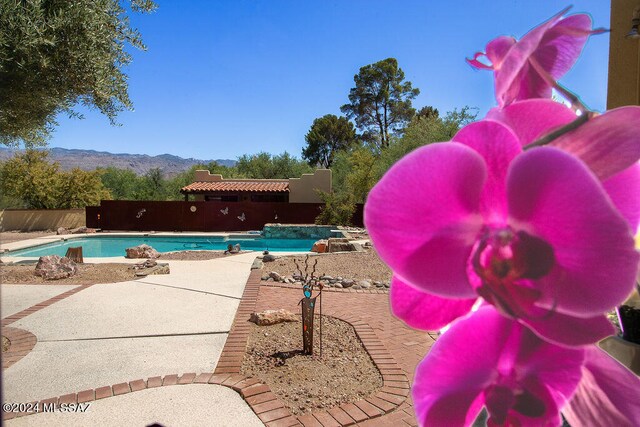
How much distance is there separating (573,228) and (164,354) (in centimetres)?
431

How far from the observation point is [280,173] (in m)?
37.0

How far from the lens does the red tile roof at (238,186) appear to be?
24156 millimetres

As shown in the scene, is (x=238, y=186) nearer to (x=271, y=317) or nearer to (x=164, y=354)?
(x=271, y=317)

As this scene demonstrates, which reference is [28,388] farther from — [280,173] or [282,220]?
[280,173]

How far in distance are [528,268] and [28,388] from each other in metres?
4.12

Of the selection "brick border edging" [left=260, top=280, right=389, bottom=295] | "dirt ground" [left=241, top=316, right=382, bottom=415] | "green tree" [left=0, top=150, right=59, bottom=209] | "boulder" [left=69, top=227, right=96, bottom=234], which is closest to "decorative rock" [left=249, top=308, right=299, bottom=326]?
"dirt ground" [left=241, top=316, right=382, bottom=415]

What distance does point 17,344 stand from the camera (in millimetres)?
4223

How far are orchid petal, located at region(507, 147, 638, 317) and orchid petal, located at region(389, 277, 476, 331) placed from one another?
→ 2.0 inches

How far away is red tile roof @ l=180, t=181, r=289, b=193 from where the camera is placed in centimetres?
2416

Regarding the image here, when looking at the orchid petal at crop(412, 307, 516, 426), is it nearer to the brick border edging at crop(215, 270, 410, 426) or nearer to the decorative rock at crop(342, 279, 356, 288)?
the brick border edging at crop(215, 270, 410, 426)

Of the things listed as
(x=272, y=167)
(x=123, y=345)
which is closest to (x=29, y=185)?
(x=272, y=167)

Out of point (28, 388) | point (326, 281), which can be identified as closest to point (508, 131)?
point (28, 388)

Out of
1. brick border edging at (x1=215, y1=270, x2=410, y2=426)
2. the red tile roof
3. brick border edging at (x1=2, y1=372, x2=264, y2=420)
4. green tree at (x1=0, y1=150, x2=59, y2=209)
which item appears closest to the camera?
brick border edging at (x1=215, y1=270, x2=410, y2=426)

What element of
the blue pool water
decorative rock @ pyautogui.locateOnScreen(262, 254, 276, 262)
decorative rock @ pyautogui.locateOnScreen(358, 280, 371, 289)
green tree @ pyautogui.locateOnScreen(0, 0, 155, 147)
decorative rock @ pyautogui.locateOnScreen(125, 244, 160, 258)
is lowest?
the blue pool water
